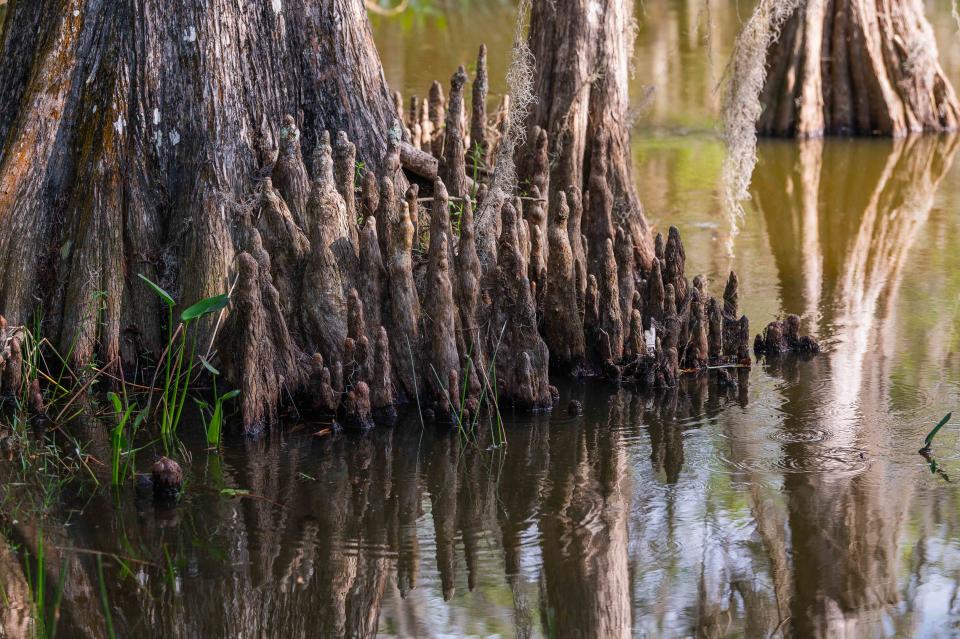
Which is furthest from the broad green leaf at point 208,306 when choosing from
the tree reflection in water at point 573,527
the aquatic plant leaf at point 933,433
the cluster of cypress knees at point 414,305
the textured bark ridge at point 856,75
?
the textured bark ridge at point 856,75

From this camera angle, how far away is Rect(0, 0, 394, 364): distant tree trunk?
545 centimetres

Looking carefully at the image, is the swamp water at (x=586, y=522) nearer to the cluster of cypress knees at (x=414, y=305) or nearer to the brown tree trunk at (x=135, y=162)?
the cluster of cypress knees at (x=414, y=305)

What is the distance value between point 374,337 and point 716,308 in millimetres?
1633

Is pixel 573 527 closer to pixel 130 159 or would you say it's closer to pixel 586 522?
pixel 586 522

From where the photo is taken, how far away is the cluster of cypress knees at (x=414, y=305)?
5195 millimetres

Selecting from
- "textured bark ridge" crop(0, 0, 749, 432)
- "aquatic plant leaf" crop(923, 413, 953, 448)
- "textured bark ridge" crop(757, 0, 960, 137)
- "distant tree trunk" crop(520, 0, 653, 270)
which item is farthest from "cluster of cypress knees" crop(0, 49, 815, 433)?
"textured bark ridge" crop(757, 0, 960, 137)

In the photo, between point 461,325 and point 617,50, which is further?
point 617,50

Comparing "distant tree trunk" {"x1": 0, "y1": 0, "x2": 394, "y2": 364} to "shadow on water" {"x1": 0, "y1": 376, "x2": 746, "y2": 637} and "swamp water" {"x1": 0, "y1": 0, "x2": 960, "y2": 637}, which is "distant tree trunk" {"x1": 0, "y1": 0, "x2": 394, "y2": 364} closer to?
"swamp water" {"x1": 0, "y1": 0, "x2": 960, "y2": 637}

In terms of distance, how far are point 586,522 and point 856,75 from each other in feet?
25.5

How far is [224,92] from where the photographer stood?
5.53 m

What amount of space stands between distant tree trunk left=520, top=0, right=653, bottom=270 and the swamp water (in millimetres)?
1072

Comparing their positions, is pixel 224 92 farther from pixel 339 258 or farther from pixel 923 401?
pixel 923 401

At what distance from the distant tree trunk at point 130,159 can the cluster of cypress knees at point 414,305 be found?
231 millimetres

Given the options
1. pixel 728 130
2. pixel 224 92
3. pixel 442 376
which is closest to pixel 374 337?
pixel 442 376
